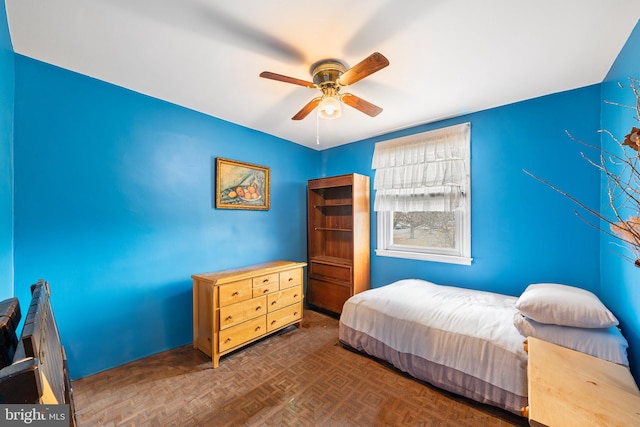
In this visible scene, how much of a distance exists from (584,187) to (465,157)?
3.18 ft

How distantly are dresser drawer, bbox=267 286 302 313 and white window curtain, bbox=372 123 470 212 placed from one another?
1491 millimetres

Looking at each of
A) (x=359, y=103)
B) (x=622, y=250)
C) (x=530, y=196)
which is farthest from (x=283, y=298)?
(x=622, y=250)

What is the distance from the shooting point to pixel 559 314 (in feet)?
5.11

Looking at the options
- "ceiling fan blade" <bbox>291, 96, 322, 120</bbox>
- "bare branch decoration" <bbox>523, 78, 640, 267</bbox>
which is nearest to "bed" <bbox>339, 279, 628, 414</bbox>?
"bare branch decoration" <bbox>523, 78, 640, 267</bbox>

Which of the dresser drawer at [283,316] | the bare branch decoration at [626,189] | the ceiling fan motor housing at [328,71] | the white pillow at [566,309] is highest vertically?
the ceiling fan motor housing at [328,71]

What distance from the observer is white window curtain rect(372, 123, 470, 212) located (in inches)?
107

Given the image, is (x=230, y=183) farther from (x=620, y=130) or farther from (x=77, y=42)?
(x=620, y=130)

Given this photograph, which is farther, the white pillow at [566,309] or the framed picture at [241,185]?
the framed picture at [241,185]

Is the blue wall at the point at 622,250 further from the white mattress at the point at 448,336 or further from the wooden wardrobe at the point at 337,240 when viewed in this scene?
the wooden wardrobe at the point at 337,240

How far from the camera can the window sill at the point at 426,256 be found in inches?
106

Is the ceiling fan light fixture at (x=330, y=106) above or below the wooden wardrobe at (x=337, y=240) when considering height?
above

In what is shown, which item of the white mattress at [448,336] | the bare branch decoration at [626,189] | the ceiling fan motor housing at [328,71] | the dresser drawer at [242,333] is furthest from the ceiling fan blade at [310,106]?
the dresser drawer at [242,333]

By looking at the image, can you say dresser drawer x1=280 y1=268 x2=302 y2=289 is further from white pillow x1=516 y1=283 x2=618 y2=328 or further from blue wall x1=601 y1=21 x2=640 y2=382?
blue wall x1=601 y1=21 x2=640 y2=382

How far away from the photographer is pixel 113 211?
2121 millimetres
